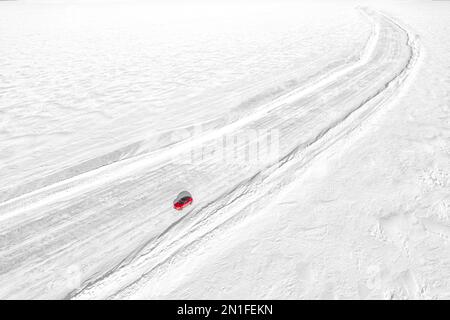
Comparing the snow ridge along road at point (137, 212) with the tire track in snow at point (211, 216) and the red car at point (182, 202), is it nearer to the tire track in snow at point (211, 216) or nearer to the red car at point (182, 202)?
the tire track in snow at point (211, 216)

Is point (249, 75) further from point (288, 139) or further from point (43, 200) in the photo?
point (43, 200)

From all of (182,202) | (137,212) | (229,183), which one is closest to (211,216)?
(182,202)

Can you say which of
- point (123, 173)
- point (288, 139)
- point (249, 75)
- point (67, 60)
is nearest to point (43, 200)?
point (123, 173)

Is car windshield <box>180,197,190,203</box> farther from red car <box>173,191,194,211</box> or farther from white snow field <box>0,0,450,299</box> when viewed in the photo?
white snow field <box>0,0,450,299</box>

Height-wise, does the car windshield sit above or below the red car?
above

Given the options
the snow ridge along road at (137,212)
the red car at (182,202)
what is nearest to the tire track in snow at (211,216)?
the snow ridge along road at (137,212)

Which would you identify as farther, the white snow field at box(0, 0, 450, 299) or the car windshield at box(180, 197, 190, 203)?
the car windshield at box(180, 197, 190, 203)

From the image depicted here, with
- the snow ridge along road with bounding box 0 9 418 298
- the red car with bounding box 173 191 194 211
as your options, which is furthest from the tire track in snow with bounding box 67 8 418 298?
the red car with bounding box 173 191 194 211
